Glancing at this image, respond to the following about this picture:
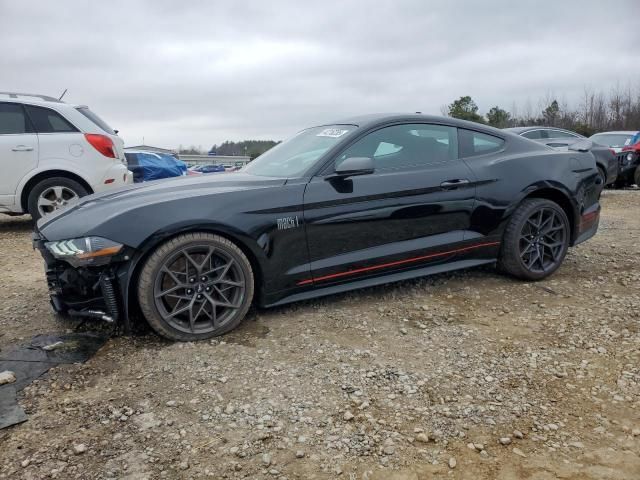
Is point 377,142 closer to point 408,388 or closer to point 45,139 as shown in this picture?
point 408,388

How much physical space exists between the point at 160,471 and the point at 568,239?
3.68m

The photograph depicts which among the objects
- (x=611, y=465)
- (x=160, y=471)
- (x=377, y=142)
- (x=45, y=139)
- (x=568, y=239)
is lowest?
(x=611, y=465)

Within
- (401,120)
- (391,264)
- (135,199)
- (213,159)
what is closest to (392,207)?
(391,264)

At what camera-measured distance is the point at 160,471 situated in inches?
74.9

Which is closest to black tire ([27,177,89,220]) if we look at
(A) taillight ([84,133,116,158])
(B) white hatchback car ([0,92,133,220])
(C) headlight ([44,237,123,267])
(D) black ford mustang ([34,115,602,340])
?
(B) white hatchback car ([0,92,133,220])

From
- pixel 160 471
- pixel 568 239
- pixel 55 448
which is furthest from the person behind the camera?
pixel 568 239

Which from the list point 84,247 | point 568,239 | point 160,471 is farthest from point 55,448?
point 568,239

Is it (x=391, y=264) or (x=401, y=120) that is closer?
(x=391, y=264)

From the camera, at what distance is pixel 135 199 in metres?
3.13

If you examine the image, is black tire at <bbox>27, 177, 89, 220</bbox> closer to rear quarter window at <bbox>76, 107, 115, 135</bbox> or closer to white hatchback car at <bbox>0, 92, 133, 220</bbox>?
white hatchback car at <bbox>0, 92, 133, 220</bbox>

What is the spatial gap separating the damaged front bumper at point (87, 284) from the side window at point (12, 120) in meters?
4.10

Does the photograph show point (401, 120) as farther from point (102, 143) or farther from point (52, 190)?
point (52, 190)

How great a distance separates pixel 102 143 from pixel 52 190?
2.87 ft

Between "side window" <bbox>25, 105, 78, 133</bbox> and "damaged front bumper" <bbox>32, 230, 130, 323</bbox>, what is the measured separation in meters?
3.96
